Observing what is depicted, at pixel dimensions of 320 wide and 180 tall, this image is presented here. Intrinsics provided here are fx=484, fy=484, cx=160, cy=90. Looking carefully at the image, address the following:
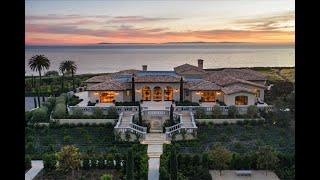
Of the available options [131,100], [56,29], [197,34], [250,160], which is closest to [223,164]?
[250,160]

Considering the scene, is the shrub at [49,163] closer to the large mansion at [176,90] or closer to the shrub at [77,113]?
the shrub at [77,113]

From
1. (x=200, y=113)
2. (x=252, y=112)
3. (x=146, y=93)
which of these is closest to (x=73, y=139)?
(x=200, y=113)

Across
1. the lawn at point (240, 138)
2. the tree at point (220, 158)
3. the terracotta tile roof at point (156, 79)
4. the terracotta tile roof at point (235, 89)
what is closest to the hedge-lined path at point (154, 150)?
the lawn at point (240, 138)

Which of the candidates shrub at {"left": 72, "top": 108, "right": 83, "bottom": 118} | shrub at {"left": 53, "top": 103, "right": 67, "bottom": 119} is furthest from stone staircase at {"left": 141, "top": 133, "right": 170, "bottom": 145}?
shrub at {"left": 53, "top": 103, "right": 67, "bottom": 119}

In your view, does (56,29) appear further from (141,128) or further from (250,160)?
(250,160)

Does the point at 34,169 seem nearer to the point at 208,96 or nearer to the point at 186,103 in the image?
the point at 186,103
